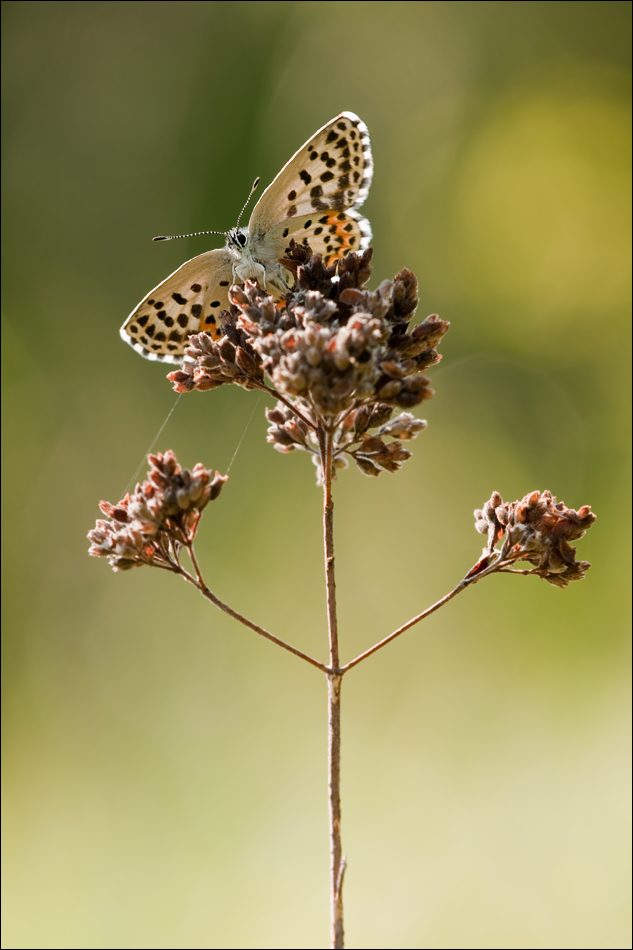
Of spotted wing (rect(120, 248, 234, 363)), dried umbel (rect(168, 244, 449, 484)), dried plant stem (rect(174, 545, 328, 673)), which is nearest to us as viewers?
dried umbel (rect(168, 244, 449, 484))

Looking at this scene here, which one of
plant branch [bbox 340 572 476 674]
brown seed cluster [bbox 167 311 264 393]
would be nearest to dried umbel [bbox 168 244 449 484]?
brown seed cluster [bbox 167 311 264 393]

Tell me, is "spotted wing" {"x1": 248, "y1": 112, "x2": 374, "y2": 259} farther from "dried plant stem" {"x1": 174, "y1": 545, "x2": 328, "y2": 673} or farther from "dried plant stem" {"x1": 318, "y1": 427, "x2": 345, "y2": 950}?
"dried plant stem" {"x1": 174, "y1": 545, "x2": 328, "y2": 673}

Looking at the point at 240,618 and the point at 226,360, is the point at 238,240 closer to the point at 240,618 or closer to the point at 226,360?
the point at 226,360

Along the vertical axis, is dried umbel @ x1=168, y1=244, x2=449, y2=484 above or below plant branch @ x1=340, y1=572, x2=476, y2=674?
above

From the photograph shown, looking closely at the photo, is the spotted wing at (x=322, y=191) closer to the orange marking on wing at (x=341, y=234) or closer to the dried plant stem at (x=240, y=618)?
the orange marking on wing at (x=341, y=234)

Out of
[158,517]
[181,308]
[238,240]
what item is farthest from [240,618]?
[238,240]

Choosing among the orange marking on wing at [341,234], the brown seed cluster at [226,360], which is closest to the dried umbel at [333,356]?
the brown seed cluster at [226,360]

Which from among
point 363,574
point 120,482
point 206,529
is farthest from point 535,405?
point 120,482
